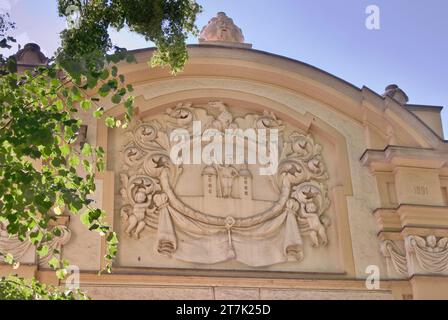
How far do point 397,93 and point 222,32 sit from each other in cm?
276

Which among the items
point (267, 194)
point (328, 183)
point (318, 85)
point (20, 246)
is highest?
point (318, 85)

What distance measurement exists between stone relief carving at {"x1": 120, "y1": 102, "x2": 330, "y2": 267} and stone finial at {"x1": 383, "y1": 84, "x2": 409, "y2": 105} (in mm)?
1630

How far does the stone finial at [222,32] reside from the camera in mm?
13602

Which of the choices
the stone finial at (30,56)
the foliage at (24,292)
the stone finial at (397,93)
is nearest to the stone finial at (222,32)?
the stone finial at (397,93)


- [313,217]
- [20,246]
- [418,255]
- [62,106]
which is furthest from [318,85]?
[62,106]

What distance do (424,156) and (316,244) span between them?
2.03 meters

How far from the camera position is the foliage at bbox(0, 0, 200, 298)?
748 centimetres

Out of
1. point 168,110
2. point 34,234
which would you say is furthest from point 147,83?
point 34,234

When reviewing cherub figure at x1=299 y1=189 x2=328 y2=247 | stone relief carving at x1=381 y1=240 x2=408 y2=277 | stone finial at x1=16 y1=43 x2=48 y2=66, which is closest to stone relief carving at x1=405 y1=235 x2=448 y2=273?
stone relief carving at x1=381 y1=240 x2=408 y2=277

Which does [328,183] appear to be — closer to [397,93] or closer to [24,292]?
[397,93]

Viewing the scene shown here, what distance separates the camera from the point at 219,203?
12.0 metres

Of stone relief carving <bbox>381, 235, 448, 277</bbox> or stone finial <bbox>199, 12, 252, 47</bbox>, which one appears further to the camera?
stone finial <bbox>199, 12, 252, 47</bbox>

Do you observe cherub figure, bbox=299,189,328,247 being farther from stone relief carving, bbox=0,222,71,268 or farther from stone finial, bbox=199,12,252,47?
stone relief carving, bbox=0,222,71,268

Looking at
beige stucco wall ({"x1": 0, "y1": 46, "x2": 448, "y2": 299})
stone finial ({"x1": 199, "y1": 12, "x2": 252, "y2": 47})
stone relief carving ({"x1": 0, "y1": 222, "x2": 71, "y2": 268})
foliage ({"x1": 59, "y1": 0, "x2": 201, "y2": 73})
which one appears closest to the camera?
foliage ({"x1": 59, "y1": 0, "x2": 201, "y2": 73})
